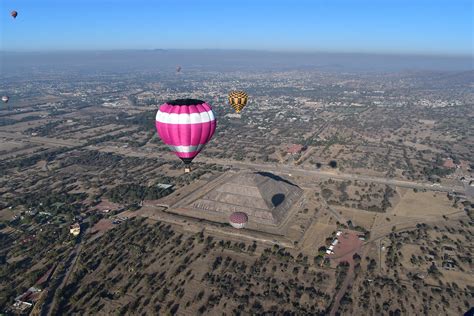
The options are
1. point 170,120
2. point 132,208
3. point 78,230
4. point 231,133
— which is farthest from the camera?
point 231,133

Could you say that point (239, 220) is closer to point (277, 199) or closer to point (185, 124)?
point (277, 199)

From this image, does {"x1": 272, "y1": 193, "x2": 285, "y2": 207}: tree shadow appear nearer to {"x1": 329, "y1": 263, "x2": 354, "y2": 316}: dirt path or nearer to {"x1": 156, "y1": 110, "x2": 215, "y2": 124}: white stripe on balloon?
{"x1": 329, "y1": 263, "x2": 354, "y2": 316}: dirt path

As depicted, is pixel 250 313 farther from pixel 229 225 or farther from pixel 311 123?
pixel 311 123

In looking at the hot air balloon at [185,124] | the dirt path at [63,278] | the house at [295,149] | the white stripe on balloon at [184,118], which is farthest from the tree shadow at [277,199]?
the house at [295,149]

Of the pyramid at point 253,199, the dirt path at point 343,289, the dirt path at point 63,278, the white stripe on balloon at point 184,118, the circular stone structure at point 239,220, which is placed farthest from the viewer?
the pyramid at point 253,199

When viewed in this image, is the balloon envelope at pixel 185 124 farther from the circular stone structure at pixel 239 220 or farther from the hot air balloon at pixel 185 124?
the circular stone structure at pixel 239 220

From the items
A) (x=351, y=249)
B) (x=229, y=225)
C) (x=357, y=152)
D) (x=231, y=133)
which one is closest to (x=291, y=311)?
(x=351, y=249)

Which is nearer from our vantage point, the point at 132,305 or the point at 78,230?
the point at 132,305
